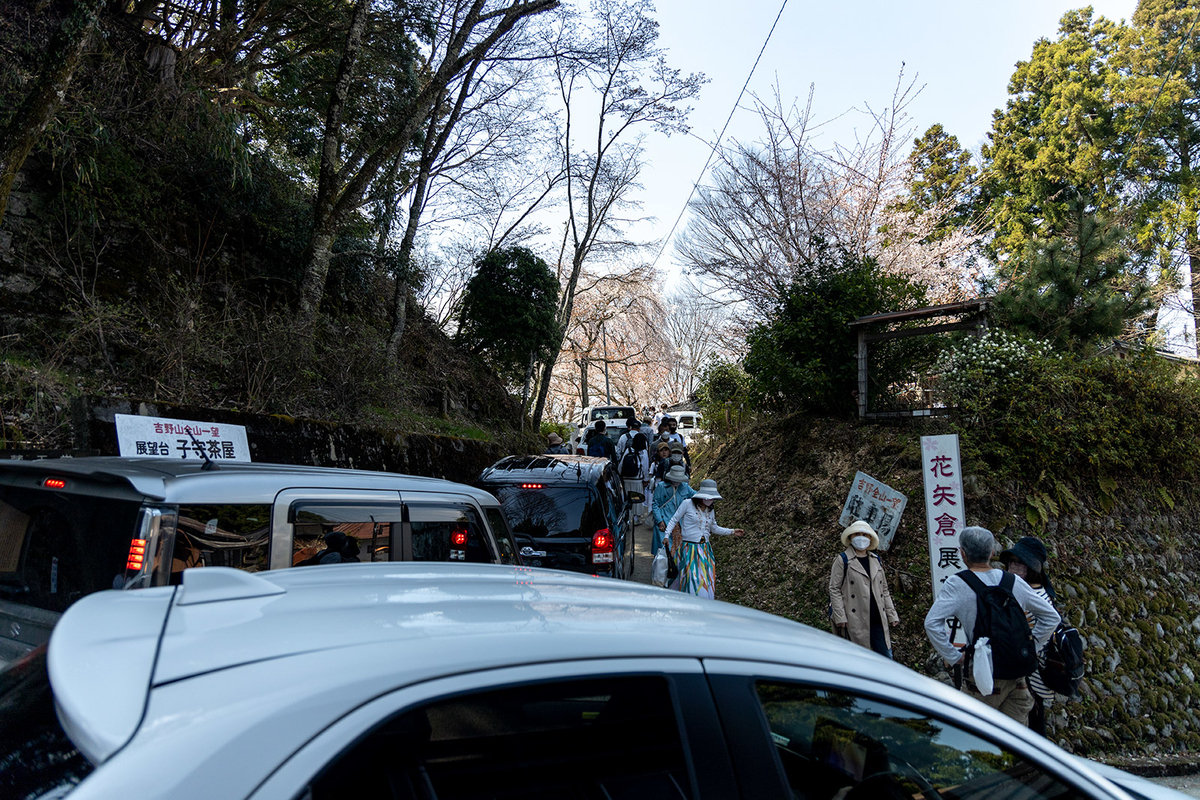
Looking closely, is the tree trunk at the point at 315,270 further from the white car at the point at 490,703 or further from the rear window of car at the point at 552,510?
the white car at the point at 490,703

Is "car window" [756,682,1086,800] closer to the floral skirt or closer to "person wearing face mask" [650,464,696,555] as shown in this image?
the floral skirt

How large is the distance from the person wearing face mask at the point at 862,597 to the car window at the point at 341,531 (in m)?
3.87

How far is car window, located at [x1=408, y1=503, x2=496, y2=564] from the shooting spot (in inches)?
157

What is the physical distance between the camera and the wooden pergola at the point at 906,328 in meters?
9.53

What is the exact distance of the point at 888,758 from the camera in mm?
1729

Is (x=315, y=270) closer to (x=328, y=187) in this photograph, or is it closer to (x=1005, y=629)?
(x=328, y=187)

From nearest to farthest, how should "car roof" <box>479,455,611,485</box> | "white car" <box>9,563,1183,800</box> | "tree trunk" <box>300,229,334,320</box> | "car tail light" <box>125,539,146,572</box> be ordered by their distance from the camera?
"white car" <box>9,563,1183,800</box>, "car tail light" <box>125,539,146,572</box>, "car roof" <box>479,455,611,485</box>, "tree trunk" <box>300,229,334,320</box>

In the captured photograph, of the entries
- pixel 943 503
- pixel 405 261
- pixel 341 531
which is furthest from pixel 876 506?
pixel 405 261

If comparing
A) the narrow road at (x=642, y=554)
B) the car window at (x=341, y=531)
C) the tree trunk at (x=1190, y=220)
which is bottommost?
the narrow road at (x=642, y=554)

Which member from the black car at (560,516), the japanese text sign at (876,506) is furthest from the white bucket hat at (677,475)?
the japanese text sign at (876,506)

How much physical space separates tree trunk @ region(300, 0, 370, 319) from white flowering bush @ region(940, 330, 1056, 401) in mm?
10405

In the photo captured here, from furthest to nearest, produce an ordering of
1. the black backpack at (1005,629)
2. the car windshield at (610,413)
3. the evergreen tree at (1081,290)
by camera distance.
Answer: the car windshield at (610,413) < the evergreen tree at (1081,290) < the black backpack at (1005,629)

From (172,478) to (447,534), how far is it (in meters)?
1.64

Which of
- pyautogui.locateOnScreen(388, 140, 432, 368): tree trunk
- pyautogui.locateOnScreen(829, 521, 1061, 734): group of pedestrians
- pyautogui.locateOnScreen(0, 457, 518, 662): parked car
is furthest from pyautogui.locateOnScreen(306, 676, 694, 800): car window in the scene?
pyautogui.locateOnScreen(388, 140, 432, 368): tree trunk
